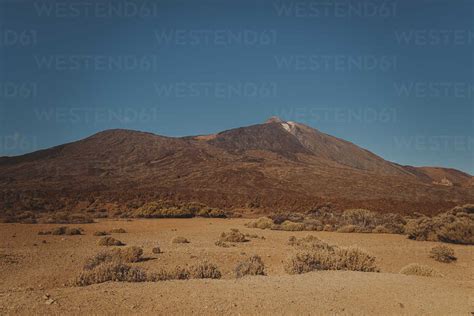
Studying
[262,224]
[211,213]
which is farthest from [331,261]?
[211,213]

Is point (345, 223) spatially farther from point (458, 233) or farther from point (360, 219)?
point (458, 233)

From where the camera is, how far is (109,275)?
25.2ft

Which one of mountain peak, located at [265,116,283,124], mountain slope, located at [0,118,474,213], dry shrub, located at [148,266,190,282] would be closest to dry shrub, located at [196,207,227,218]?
mountain slope, located at [0,118,474,213]

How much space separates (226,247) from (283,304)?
27.2 ft

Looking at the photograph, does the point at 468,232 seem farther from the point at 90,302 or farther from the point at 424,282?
the point at 90,302

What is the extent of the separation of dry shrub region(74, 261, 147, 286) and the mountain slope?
88.7 feet

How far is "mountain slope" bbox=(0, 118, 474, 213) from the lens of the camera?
40.1 metres

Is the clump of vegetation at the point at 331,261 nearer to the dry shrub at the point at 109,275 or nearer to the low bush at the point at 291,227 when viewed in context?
the dry shrub at the point at 109,275

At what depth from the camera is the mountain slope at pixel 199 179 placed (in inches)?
1578

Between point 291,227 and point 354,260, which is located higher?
point 354,260

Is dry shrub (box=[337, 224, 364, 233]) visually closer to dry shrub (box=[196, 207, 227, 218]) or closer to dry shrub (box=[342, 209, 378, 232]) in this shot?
dry shrub (box=[342, 209, 378, 232])

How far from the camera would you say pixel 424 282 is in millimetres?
8336

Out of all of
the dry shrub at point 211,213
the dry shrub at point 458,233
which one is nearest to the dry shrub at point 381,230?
the dry shrub at point 458,233

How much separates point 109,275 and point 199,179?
1885 inches
